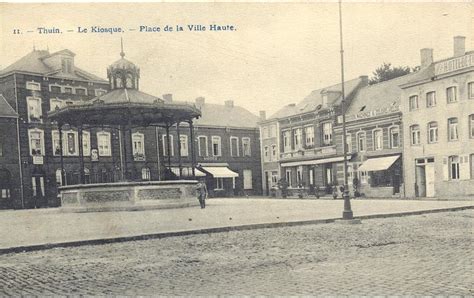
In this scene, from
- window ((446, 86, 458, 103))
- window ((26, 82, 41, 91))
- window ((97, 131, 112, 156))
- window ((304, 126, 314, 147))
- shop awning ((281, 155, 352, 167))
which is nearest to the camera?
window ((446, 86, 458, 103))

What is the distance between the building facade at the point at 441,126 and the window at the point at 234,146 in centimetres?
2024

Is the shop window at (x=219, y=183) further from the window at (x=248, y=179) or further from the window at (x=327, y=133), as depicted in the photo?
the window at (x=327, y=133)

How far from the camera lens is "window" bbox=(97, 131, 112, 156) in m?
41.7

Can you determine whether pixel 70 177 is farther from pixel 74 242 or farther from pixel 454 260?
pixel 454 260

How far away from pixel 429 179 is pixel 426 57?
27.0 ft

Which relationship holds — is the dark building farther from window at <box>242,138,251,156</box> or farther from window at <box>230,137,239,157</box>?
window at <box>242,138,251,156</box>

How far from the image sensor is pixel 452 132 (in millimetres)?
29625

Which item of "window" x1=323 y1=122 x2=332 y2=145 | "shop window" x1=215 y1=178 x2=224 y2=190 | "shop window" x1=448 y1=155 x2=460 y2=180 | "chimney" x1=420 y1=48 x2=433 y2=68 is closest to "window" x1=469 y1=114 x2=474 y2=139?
"shop window" x1=448 y1=155 x2=460 y2=180

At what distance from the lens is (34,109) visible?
121ft

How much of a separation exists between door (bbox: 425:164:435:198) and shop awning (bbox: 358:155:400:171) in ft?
7.96

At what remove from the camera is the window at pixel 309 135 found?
41.9 meters

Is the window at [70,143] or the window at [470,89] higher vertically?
the window at [470,89]

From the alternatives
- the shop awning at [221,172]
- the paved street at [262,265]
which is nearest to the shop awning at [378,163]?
the shop awning at [221,172]

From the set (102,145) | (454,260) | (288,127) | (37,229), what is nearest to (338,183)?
(288,127)
